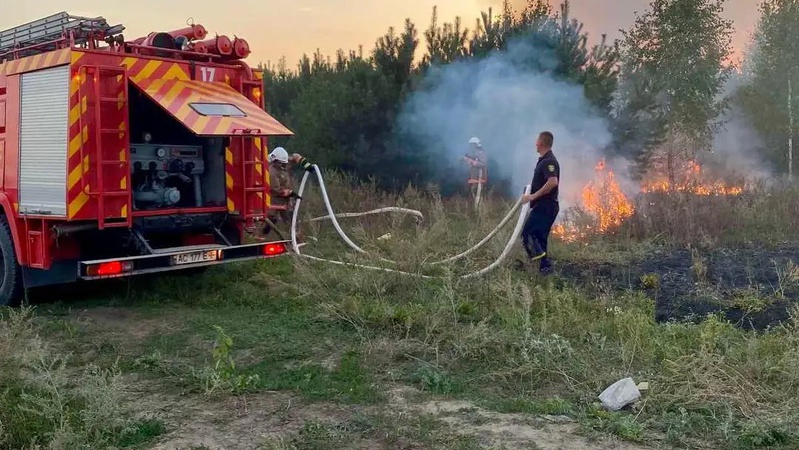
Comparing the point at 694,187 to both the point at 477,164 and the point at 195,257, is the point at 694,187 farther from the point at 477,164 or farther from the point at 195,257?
the point at 195,257

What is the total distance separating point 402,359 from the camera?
522 centimetres

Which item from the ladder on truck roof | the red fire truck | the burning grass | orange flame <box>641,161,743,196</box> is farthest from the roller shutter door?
orange flame <box>641,161,743,196</box>

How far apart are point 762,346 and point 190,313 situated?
4967 mm

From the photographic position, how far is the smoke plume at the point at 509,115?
46.9 feet

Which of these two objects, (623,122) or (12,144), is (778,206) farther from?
(12,144)

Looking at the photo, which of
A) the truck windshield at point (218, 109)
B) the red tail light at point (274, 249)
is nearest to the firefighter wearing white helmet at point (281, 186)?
the red tail light at point (274, 249)

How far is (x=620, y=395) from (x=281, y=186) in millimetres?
7371

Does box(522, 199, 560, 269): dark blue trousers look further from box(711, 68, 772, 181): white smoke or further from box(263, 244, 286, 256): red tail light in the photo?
box(711, 68, 772, 181): white smoke

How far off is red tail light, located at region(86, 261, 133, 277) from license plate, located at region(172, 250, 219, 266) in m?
0.44

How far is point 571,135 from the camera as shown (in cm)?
1450

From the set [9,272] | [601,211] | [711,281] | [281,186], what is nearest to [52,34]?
[9,272]

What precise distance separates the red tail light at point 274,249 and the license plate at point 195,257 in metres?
0.60

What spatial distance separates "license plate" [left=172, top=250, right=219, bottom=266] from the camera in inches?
266

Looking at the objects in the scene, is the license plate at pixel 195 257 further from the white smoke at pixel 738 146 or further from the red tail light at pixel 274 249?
the white smoke at pixel 738 146
